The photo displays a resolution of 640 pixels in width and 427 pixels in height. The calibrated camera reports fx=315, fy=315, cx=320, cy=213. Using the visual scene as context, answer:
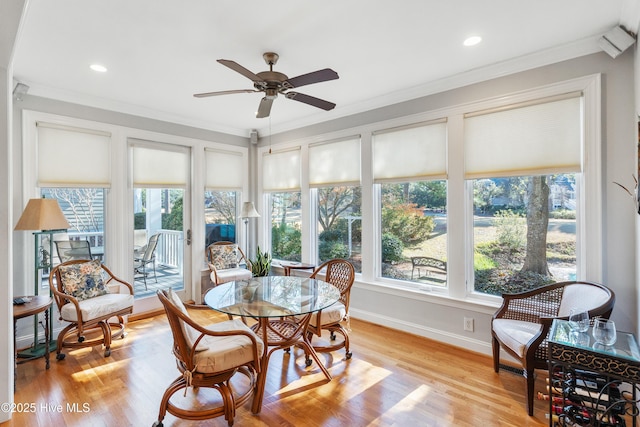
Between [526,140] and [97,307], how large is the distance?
14.1ft

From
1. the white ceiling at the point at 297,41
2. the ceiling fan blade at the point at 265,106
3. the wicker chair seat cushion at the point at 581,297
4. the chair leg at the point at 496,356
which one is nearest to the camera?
the white ceiling at the point at 297,41

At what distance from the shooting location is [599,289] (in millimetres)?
2350

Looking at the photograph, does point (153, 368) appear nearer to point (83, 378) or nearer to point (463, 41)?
point (83, 378)

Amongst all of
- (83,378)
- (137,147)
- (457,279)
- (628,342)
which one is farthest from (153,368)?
(628,342)

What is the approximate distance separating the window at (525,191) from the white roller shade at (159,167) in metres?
3.76

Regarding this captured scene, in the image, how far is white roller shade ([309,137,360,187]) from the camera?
13.5ft

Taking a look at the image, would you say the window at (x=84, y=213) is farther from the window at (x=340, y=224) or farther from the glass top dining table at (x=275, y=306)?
the window at (x=340, y=224)

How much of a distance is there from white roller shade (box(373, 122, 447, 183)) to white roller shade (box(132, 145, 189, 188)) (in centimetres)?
277

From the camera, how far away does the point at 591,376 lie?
1954 mm

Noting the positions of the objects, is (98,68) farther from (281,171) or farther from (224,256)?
(224,256)

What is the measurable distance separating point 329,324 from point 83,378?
2111 mm

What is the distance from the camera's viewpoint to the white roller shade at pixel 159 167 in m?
4.14

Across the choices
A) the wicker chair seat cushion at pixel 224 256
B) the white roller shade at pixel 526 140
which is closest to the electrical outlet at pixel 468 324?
the white roller shade at pixel 526 140

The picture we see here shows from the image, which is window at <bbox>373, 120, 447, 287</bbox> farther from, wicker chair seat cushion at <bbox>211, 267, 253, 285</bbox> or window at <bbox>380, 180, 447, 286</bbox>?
wicker chair seat cushion at <bbox>211, 267, 253, 285</bbox>
